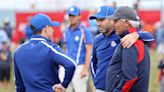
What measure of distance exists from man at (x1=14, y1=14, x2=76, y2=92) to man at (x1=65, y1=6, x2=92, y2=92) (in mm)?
4103

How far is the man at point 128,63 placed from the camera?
7.22 m

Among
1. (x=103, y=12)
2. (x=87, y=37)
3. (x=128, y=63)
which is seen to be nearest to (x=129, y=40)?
(x=128, y=63)

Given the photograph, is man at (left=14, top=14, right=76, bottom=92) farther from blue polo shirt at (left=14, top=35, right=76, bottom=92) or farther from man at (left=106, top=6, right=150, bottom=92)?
man at (left=106, top=6, right=150, bottom=92)

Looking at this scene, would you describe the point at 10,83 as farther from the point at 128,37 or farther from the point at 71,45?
the point at 128,37

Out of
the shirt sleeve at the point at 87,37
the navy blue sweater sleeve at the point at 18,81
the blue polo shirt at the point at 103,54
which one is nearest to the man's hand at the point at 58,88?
the navy blue sweater sleeve at the point at 18,81

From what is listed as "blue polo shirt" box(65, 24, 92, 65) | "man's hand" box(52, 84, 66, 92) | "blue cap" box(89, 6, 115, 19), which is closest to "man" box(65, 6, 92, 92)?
"blue polo shirt" box(65, 24, 92, 65)

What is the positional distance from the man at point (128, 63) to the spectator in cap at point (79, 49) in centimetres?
456

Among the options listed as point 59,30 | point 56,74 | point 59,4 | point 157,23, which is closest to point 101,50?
point 56,74

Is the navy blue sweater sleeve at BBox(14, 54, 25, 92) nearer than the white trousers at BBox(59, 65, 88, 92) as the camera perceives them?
Yes

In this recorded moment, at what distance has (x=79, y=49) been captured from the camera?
12.3m

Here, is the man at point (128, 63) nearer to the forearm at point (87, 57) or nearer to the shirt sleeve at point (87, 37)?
the forearm at point (87, 57)

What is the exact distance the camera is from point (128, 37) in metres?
7.38

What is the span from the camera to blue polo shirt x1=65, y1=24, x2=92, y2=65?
1226 centimetres

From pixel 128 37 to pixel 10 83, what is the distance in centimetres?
1276
